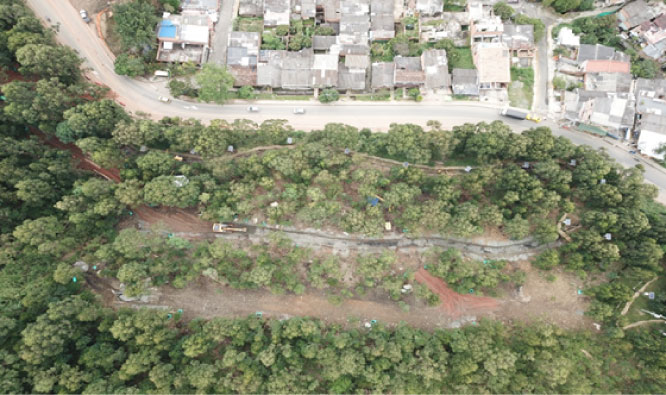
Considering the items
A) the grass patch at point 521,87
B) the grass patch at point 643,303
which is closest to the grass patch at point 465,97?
the grass patch at point 521,87

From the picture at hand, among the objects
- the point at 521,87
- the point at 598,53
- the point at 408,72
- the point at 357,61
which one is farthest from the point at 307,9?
the point at 598,53

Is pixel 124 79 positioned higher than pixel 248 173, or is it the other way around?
pixel 124 79

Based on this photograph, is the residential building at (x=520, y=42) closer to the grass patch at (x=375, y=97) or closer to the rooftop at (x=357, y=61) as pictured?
the grass patch at (x=375, y=97)

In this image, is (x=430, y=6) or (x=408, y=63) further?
(x=430, y=6)

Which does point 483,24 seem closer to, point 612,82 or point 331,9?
point 612,82

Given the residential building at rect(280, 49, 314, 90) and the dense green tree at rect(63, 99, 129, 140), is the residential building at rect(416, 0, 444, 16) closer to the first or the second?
the residential building at rect(280, 49, 314, 90)

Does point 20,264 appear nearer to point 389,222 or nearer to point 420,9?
point 389,222

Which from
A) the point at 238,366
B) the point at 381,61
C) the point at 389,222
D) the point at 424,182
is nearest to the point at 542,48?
the point at 381,61
